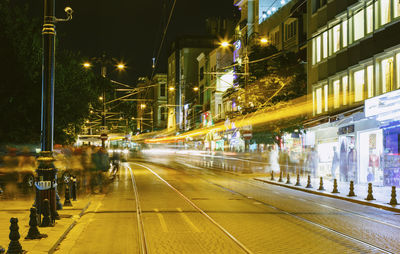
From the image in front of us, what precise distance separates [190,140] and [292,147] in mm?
41135

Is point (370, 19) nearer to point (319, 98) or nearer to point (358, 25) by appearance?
point (358, 25)

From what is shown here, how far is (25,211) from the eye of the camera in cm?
1404

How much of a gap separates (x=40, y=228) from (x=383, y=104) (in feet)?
54.1

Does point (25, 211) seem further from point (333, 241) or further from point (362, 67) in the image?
point (362, 67)

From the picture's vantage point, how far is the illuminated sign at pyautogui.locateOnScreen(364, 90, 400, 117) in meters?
21.2

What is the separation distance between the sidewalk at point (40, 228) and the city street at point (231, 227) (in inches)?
10.4

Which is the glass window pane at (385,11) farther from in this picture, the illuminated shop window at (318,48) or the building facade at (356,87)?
the illuminated shop window at (318,48)

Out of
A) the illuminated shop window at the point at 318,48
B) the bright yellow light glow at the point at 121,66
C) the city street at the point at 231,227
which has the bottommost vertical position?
the city street at the point at 231,227

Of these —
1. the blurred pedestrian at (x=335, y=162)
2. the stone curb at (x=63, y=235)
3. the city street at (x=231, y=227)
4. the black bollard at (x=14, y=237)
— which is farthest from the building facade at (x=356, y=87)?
the black bollard at (x=14, y=237)

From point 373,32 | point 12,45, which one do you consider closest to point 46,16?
point 12,45

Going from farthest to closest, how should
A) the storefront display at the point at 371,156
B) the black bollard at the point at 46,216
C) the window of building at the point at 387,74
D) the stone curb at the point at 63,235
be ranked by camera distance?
the storefront display at the point at 371,156
the window of building at the point at 387,74
the black bollard at the point at 46,216
the stone curb at the point at 63,235

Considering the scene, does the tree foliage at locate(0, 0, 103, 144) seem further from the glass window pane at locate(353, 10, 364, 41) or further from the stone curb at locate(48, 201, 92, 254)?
the glass window pane at locate(353, 10, 364, 41)

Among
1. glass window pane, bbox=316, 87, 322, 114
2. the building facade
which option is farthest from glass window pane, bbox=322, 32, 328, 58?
glass window pane, bbox=316, 87, 322, 114

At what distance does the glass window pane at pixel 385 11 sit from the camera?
23750 mm
